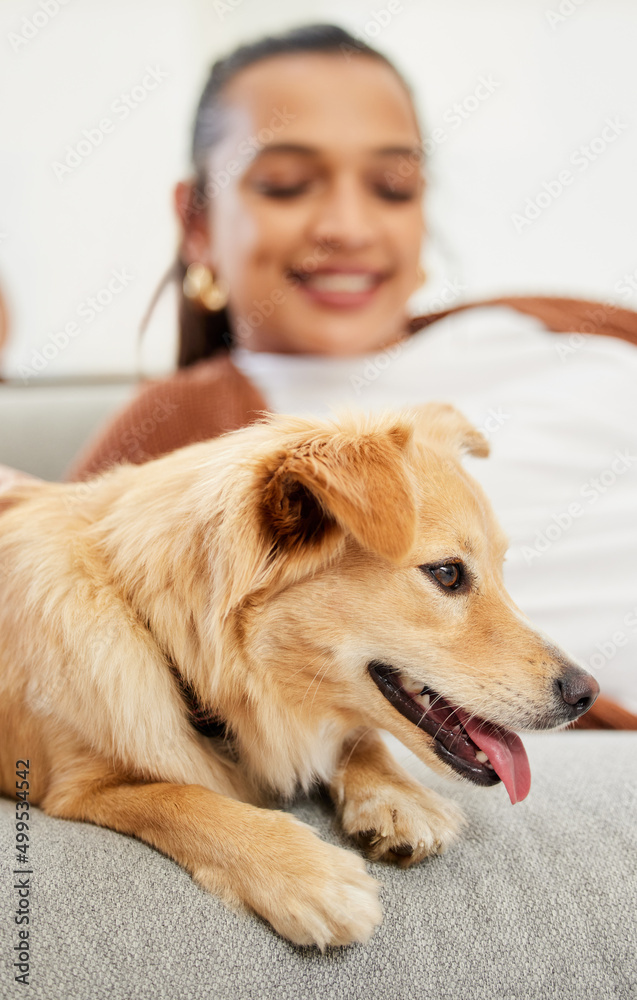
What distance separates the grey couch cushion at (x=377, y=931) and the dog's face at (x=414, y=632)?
127mm

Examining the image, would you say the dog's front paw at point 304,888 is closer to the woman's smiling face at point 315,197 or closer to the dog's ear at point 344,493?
the dog's ear at point 344,493

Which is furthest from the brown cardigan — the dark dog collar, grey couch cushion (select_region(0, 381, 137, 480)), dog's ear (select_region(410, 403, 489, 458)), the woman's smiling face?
the dark dog collar

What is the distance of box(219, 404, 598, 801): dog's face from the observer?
0.97m

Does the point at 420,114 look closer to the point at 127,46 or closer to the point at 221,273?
the point at 221,273

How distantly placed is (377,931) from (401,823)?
0.15 m

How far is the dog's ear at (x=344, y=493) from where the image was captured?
0.84m

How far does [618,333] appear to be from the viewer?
6.97 feet

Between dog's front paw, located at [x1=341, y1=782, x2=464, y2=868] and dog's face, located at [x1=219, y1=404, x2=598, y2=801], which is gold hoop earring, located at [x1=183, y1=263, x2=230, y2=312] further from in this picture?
dog's front paw, located at [x1=341, y1=782, x2=464, y2=868]

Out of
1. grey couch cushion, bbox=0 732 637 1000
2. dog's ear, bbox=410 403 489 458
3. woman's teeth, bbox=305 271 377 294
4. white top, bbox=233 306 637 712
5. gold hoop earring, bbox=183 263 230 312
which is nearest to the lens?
grey couch cushion, bbox=0 732 637 1000

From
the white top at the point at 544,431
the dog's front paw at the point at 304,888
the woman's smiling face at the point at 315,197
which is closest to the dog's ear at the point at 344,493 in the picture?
the dog's front paw at the point at 304,888

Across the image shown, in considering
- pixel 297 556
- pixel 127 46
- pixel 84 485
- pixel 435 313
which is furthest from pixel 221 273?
pixel 127 46

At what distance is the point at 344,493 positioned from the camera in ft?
2.80

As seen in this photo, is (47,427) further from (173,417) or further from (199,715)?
(199,715)

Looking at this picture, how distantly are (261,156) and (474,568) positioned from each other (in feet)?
4.55
